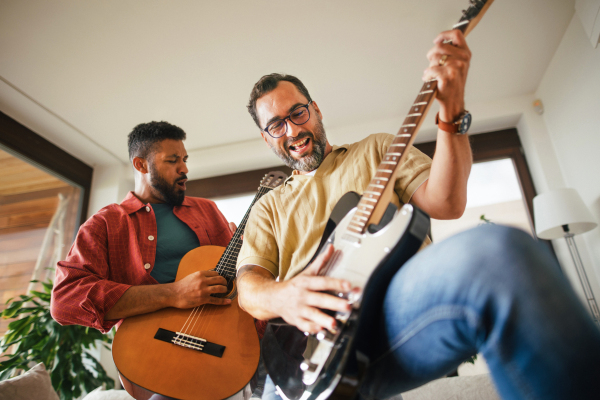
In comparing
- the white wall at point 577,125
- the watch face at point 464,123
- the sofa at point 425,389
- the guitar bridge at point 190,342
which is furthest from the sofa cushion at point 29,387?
the white wall at point 577,125

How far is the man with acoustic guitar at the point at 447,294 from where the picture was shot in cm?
41

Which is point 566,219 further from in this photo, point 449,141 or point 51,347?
point 51,347

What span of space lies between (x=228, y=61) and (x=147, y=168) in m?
1.08

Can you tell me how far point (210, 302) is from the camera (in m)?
1.26

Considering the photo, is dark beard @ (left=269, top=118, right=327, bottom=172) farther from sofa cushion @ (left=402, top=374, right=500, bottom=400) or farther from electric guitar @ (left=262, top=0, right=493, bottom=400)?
sofa cushion @ (left=402, top=374, right=500, bottom=400)

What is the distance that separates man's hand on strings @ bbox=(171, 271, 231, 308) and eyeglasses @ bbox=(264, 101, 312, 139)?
0.58 meters

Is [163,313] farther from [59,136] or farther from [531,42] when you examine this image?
[531,42]

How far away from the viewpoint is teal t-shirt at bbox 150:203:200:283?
159cm

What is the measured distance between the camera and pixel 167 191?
6.17 ft

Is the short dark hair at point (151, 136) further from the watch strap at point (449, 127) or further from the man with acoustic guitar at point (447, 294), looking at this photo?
the watch strap at point (449, 127)

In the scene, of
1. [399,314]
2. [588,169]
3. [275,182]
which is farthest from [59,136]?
[588,169]

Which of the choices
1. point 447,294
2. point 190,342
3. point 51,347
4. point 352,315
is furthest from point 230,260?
point 51,347

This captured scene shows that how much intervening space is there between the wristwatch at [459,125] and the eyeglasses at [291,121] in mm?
580

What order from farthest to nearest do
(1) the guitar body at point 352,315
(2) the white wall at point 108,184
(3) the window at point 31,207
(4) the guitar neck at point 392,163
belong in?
(2) the white wall at point 108,184, (3) the window at point 31,207, (4) the guitar neck at point 392,163, (1) the guitar body at point 352,315
